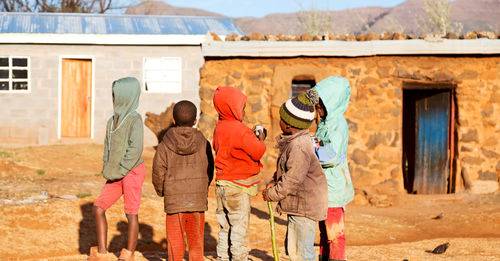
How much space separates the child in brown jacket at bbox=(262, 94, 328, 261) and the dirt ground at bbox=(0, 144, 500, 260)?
160 cm

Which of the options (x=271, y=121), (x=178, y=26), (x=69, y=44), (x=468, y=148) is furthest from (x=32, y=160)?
(x=468, y=148)

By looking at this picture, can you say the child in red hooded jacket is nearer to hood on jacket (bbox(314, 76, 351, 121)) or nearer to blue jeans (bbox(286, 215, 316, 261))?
blue jeans (bbox(286, 215, 316, 261))

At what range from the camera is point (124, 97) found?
5.06 metres

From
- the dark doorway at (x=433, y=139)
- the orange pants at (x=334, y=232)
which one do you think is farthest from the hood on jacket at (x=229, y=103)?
the dark doorway at (x=433, y=139)

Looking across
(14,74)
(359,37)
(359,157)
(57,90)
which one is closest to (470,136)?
(359,157)

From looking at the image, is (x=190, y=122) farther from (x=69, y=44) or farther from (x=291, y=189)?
(x=69, y=44)

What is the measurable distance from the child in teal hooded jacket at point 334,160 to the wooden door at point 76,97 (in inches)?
468

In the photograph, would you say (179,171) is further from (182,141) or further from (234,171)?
(234,171)

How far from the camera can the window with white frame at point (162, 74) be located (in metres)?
15.7

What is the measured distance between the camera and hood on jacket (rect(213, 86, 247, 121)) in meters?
4.78

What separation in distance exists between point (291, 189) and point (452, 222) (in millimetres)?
5314

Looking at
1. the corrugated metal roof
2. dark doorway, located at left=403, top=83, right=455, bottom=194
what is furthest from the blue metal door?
the corrugated metal roof

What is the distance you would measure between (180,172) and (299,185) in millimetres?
942

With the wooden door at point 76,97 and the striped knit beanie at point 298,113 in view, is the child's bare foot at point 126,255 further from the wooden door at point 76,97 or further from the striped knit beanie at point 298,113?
the wooden door at point 76,97
